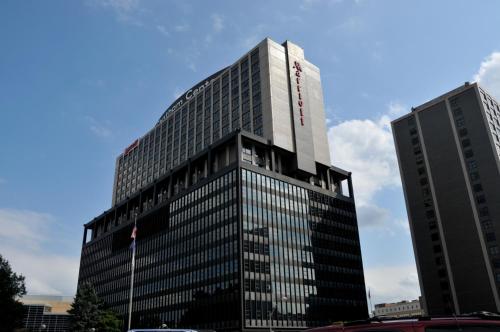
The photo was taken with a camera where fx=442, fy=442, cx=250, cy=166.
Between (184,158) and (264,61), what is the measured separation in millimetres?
35766

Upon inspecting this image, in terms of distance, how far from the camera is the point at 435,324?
28.1ft

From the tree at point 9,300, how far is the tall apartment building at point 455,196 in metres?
85.5

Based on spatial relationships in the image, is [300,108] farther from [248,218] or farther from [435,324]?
[435,324]

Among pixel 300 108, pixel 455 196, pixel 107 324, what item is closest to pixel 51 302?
pixel 107 324

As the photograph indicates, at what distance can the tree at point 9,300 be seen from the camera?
70.1 meters

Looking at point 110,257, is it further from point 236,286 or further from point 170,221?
point 236,286

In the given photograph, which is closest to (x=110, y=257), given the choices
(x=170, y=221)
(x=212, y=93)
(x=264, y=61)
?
(x=170, y=221)

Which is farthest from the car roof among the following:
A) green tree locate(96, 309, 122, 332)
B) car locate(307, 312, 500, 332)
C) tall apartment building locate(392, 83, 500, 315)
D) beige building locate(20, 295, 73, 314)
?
beige building locate(20, 295, 73, 314)

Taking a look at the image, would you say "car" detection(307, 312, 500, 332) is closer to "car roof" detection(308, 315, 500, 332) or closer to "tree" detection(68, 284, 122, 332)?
"car roof" detection(308, 315, 500, 332)

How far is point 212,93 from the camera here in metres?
121

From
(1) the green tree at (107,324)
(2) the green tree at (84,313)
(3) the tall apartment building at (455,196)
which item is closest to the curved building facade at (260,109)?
A: (3) the tall apartment building at (455,196)

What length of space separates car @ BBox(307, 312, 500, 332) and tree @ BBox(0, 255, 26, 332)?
75407mm

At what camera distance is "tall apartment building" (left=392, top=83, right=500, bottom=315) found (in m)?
97.7

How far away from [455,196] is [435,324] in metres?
108
